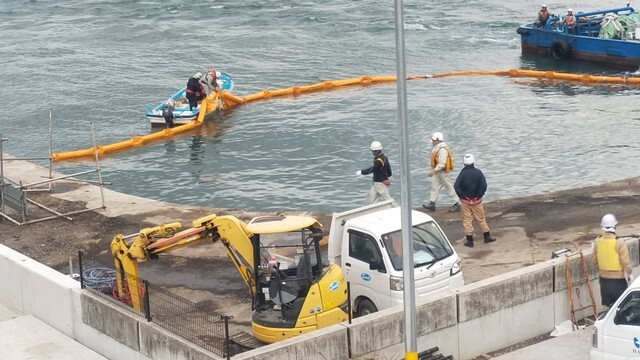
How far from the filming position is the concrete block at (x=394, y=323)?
13242mm

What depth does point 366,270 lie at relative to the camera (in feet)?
49.6

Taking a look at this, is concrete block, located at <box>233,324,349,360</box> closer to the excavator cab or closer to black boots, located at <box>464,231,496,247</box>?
the excavator cab

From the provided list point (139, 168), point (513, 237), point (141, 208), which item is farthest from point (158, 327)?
point (139, 168)

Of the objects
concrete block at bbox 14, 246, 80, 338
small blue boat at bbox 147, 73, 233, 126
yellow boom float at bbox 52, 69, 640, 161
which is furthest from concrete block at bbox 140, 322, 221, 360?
small blue boat at bbox 147, 73, 233, 126

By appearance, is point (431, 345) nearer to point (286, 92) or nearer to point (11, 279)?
point (11, 279)

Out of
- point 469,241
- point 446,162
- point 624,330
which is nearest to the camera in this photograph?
point 624,330

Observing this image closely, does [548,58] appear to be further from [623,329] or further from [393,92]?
[623,329]

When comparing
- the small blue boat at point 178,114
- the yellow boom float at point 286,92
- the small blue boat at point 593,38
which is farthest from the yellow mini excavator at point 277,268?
the small blue boat at point 593,38

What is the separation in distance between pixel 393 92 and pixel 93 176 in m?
15.1

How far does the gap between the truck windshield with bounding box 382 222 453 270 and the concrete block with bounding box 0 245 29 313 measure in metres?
6.42

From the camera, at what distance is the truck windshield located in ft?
49.1

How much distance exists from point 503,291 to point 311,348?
336 cm

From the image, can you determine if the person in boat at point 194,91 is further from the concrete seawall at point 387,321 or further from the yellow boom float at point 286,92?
the concrete seawall at point 387,321

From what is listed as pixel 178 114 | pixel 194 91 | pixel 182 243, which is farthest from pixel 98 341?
pixel 178 114
